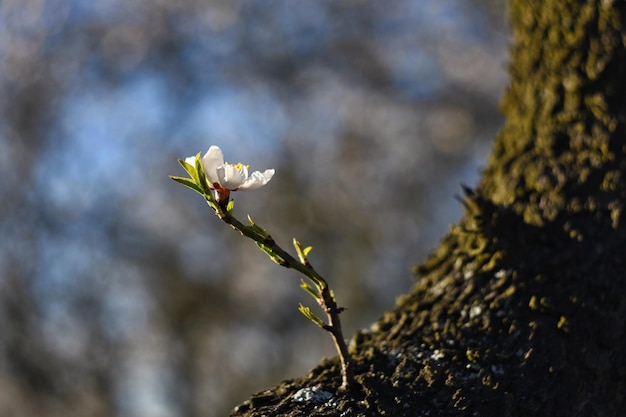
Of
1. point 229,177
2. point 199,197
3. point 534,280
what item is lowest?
point 534,280

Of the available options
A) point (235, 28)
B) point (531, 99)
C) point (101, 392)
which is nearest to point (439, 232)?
point (235, 28)

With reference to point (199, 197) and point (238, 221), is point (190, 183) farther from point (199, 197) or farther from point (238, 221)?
point (199, 197)

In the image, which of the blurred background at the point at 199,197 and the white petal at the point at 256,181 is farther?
the blurred background at the point at 199,197

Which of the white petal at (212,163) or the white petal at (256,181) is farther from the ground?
the white petal at (212,163)

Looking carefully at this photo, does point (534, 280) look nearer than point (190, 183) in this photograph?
No

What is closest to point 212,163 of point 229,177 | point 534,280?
point 229,177

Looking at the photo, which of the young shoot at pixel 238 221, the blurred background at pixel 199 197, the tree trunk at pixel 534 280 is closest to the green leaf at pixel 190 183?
the young shoot at pixel 238 221

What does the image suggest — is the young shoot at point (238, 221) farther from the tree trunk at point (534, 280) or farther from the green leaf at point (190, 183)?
the tree trunk at point (534, 280)
